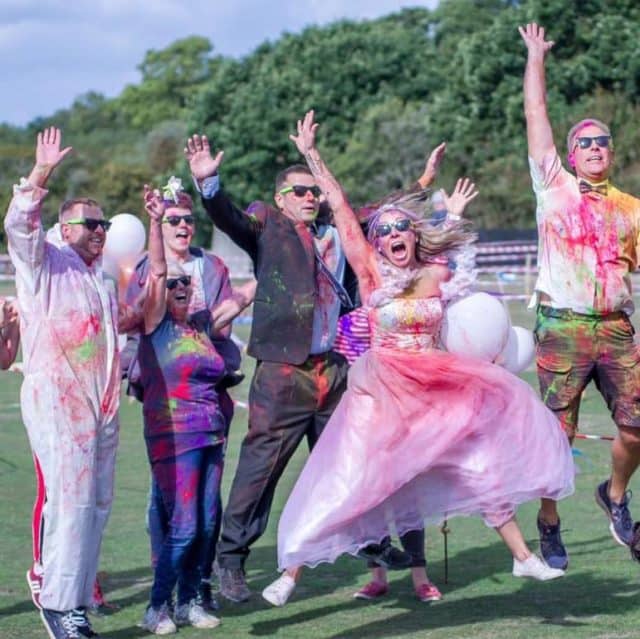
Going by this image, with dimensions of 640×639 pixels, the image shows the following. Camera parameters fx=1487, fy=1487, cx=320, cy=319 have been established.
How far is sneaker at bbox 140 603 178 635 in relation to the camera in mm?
7164

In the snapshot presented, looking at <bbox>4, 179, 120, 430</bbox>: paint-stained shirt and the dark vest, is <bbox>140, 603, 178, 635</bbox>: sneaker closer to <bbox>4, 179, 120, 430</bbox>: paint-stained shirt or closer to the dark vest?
<bbox>4, 179, 120, 430</bbox>: paint-stained shirt

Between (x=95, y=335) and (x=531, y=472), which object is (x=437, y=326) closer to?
(x=531, y=472)

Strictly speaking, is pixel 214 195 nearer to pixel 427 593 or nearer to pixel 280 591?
pixel 280 591

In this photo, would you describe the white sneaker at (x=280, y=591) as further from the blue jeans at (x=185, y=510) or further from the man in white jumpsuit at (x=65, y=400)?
the man in white jumpsuit at (x=65, y=400)

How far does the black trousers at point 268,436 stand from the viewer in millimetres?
7777

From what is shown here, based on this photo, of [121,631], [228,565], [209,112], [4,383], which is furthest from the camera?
[209,112]

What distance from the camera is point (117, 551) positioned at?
9211 millimetres

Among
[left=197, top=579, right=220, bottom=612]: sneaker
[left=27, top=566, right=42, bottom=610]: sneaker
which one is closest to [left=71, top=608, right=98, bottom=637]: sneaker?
[left=27, top=566, right=42, bottom=610]: sneaker

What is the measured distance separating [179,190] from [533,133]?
1.94m

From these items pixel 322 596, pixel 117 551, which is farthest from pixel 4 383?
pixel 322 596

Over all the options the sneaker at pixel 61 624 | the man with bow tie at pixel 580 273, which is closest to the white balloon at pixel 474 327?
the man with bow tie at pixel 580 273

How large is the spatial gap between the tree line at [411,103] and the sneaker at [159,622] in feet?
105

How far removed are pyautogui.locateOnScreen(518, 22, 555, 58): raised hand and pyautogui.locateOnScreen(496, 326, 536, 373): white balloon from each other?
199 centimetres

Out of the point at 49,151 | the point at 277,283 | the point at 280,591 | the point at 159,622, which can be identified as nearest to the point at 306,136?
the point at 277,283
